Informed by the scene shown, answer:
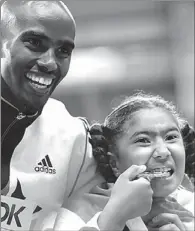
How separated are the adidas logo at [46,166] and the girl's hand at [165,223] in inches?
7.0

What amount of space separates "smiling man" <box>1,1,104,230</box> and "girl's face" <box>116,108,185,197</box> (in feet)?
0.28

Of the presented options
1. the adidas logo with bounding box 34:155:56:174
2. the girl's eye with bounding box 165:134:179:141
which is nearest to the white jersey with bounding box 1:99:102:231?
the adidas logo with bounding box 34:155:56:174

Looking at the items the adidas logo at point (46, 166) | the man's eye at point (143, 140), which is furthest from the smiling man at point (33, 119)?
the man's eye at point (143, 140)

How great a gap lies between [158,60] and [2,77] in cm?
29

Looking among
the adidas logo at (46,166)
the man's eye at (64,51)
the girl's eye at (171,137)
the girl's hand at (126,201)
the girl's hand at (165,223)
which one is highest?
the man's eye at (64,51)

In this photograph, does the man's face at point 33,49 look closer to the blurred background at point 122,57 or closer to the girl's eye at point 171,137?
the blurred background at point 122,57

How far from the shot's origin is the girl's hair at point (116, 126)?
697mm

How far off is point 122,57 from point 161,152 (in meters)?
0.18

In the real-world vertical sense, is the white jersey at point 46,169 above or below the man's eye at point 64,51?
below

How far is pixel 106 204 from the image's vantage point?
663 millimetres

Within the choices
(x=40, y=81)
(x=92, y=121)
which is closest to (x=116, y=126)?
(x=92, y=121)

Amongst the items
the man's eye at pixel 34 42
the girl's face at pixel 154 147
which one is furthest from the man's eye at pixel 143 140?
the man's eye at pixel 34 42

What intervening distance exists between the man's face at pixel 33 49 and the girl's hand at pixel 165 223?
259 millimetres

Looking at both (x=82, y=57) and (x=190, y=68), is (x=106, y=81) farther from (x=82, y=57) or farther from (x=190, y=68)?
(x=190, y=68)
